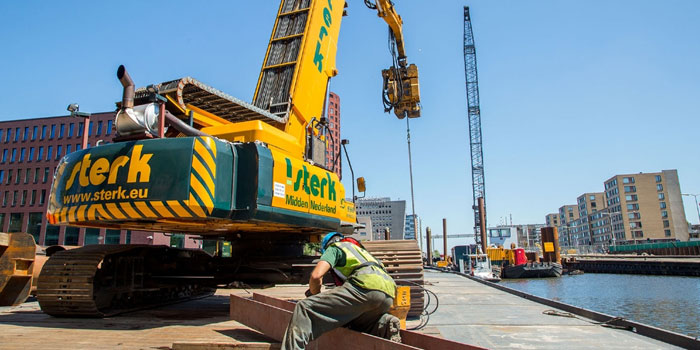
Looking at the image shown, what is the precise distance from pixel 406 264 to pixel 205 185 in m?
3.82

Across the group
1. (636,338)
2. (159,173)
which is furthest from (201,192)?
(636,338)

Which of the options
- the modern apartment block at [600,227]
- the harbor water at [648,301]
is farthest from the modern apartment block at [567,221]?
the harbor water at [648,301]

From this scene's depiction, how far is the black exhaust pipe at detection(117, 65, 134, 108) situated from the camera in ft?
18.5

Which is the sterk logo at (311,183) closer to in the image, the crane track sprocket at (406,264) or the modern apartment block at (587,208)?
the crane track sprocket at (406,264)

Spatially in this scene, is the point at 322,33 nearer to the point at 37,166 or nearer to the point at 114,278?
the point at 114,278

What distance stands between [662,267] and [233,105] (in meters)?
50.3

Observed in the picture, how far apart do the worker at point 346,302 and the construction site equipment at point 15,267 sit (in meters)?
7.64

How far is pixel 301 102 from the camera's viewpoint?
8.68 m

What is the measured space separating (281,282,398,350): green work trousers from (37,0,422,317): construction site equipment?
92.6 inches

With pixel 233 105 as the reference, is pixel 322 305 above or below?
below

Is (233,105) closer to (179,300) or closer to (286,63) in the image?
(286,63)

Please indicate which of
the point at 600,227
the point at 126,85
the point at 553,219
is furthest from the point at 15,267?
the point at 553,219

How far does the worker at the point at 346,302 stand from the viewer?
12.2 ft

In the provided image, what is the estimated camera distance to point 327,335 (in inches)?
173
